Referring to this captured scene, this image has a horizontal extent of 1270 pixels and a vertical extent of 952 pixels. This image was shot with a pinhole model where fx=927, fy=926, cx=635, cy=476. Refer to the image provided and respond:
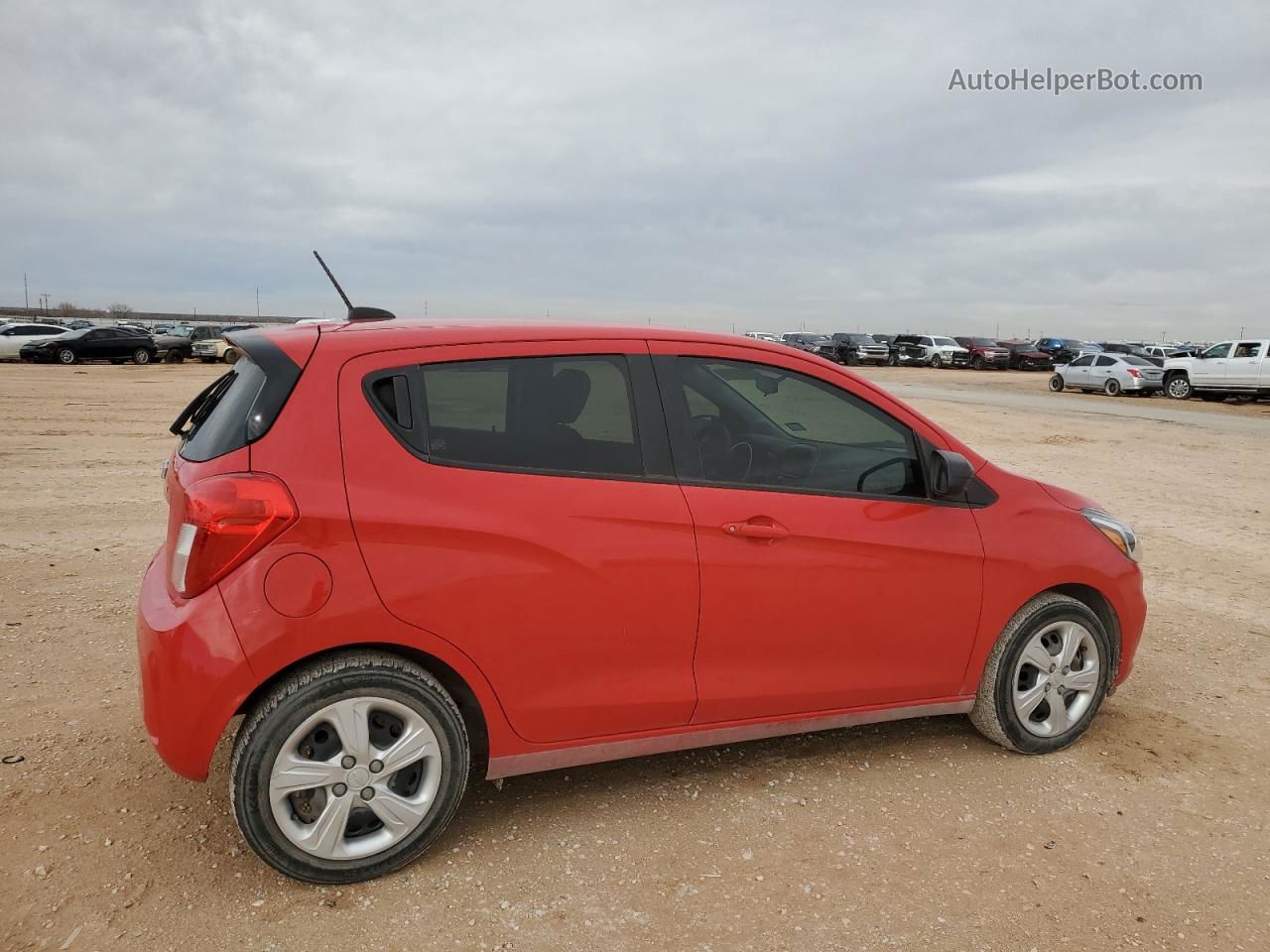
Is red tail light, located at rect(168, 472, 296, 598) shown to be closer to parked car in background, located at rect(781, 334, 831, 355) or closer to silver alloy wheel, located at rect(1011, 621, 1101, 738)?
silver alloy wheel, located at rect(1011, 621, 1101, 738)

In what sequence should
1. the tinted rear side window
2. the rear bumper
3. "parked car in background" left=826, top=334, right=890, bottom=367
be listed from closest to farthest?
the rear bumper < the tinted rear side window < "parked car in background" left=826, top=334, right=890, bottom=367

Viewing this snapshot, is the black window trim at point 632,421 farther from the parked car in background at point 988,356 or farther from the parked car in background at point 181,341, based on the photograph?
the parked car in background at point 988,356

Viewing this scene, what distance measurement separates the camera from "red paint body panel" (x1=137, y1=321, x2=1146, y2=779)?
269 centimetres

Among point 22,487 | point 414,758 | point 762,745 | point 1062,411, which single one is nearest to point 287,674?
point 414,758

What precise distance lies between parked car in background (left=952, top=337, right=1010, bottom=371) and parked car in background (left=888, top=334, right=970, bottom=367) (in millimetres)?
400

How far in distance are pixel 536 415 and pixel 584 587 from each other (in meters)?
0.59

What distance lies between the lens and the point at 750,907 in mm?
2795

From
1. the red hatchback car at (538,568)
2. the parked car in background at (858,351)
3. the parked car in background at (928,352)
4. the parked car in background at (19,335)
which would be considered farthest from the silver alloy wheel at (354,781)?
the parked car in background at (928,352)

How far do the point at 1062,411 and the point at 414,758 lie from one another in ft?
Answer: 78.8

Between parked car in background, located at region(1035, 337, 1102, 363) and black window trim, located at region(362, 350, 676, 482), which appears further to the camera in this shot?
parked car in background, located at region(1035, 337, 1102, 363)

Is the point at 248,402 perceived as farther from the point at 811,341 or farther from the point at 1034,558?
the point at 811,341

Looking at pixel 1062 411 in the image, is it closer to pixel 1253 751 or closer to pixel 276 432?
pixel 1253 751

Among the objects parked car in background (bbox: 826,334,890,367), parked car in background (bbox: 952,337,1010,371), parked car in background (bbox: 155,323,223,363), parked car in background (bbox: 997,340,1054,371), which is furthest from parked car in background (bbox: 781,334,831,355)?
parked car in background (bbox: 155,323,223,363)

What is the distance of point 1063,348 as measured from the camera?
54.2 m
